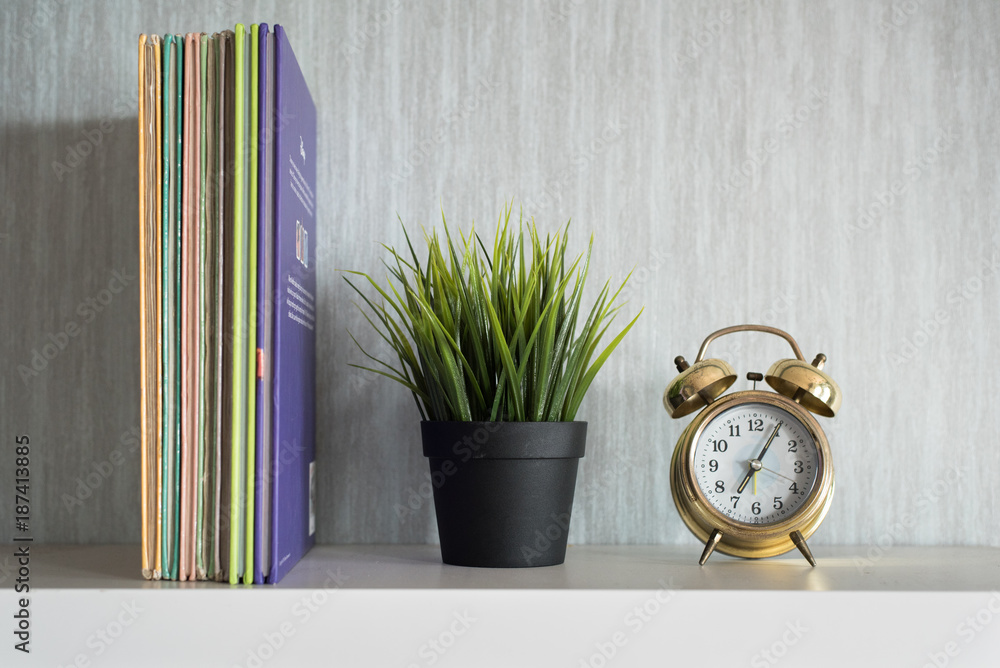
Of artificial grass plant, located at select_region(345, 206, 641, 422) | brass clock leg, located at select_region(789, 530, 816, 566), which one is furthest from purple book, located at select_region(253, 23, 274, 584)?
brass clock leg, located at select_region(789, 530, 816, 566)

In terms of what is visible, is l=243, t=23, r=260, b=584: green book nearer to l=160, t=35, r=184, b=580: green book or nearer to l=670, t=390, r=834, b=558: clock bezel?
l=160, t=35, r=184, b=580: green book

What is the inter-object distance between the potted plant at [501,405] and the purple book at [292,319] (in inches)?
4.1

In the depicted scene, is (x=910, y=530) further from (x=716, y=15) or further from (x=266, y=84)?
(x=266, y=84)

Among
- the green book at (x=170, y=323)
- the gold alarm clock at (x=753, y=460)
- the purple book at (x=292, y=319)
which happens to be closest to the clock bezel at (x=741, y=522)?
the gold alarm clock at (x=753, y=460)

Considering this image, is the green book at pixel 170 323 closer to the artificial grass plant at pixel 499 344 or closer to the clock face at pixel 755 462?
the artificial grass plant at pixel 499 344

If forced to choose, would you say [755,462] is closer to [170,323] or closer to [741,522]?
[741,522]

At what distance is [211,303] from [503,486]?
0.33m

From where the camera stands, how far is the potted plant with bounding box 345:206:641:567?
0.77 m

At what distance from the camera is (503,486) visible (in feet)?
2.52

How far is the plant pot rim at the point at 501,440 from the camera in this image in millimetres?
760

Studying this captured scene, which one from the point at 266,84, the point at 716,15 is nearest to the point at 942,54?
the point at 716,15

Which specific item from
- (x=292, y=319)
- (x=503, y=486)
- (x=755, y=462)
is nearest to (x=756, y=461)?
(x=755, y=462)

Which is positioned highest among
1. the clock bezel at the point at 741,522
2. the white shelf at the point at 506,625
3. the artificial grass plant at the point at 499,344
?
the artificial grass plant at the point at 499,344

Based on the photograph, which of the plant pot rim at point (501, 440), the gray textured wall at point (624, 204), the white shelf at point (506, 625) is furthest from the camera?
the gray textured wall at point (624, 204)
